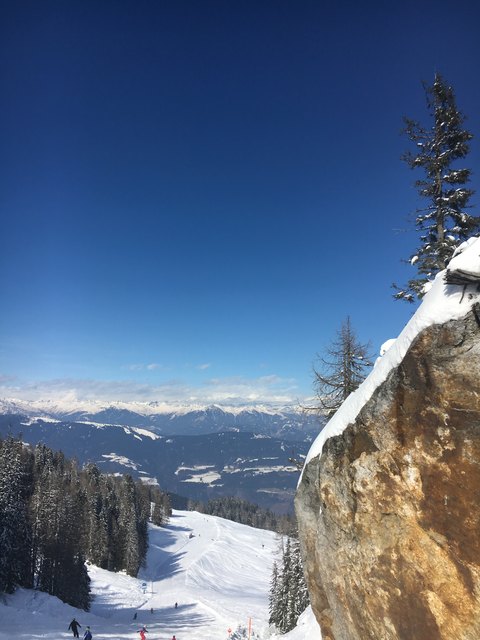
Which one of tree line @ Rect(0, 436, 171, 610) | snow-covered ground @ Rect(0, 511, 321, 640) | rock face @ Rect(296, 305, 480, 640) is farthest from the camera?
tree line @ Rect(0, 436, 171, 610)

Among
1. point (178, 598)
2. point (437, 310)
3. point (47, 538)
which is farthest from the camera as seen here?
point (178, 598)

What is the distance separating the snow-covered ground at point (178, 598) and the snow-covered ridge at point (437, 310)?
16.4m

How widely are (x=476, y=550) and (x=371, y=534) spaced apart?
2.47 metres

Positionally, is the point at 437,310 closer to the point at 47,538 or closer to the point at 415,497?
the point at 415,497

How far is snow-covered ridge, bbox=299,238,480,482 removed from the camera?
6375mm

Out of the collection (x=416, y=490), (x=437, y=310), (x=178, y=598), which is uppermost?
(x=437, y=310)

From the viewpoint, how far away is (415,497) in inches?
283

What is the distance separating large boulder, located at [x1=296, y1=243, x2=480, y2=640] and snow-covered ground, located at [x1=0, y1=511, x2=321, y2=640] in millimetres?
13432

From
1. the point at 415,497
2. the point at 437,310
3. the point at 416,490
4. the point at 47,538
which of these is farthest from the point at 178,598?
the point at 437,310

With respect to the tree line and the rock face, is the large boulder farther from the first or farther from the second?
the tree line

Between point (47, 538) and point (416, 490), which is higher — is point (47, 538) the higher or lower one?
the lower one

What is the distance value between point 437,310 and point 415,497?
3.54m

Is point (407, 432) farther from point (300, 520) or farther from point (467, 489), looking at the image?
point (300, 520)

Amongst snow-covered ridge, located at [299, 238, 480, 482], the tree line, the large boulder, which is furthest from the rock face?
the tree line
